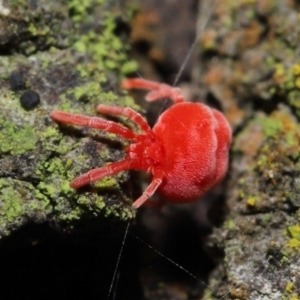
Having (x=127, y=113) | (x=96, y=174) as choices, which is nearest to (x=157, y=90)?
(x=127, y=113)

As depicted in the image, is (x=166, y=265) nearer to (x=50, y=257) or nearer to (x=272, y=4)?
(x=50, y=257)

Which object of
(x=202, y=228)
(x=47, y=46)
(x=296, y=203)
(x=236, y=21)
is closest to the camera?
(x=296, y=203)

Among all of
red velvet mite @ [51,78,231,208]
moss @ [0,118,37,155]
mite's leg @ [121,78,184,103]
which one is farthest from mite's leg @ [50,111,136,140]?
mite's leg @ [121,78,184,103]

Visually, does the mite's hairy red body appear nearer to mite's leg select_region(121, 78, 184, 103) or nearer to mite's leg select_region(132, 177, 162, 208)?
mite's leg select_region(132, 177, 162, 208)

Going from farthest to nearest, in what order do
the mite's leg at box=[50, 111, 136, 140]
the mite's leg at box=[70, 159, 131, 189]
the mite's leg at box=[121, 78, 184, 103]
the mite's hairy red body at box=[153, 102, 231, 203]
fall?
the mite's leg at box=[121, 78, 184, 103], the mite's hairy red body at box=[153, 102, 231, 203], the mite's leg at box=[50, 111, 136, 140], the mite's leg at box=[70, 159, 131, 189]

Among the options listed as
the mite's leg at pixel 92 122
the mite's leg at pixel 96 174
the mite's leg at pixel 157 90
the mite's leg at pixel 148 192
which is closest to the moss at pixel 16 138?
the mite's leg at pixel 92 122

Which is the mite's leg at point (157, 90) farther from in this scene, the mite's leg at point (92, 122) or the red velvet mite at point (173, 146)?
the mite's leg at point (92, 122)

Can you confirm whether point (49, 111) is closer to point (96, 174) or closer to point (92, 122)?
point (92, 122)

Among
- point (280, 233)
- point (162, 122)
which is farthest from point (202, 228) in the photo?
point (162, 122)
